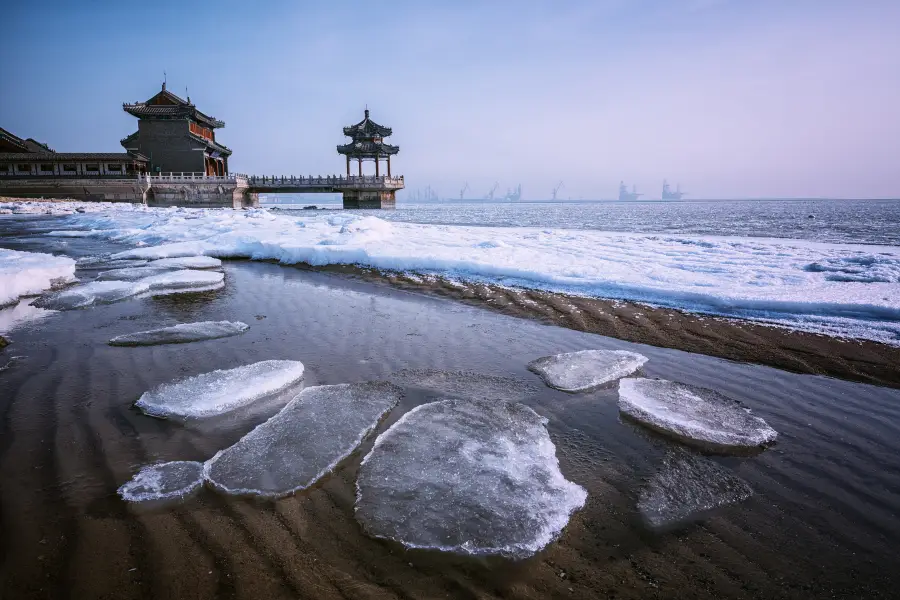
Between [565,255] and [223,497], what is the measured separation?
9.53 meters

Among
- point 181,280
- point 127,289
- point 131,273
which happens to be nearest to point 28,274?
point 127,289

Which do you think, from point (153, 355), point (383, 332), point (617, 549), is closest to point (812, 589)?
point (617, 549)

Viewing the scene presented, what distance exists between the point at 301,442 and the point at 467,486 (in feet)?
3.67

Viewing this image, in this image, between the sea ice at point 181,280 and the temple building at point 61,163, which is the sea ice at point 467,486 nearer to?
the sea ice at point 181,280

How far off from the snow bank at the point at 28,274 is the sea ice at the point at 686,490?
326 inches

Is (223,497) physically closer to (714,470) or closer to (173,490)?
(173,490)

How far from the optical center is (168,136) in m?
42.6

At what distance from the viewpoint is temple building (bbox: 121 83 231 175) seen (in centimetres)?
4166

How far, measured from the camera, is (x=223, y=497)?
2307 millimetres

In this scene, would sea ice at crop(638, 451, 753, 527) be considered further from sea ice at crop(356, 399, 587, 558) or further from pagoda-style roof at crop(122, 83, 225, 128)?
pagoda-style roof at crop(122, 83, 225, 128)

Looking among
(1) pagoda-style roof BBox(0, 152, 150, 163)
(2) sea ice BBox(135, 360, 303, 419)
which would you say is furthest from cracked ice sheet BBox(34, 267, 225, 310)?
(1) pagoda-style roof BBox(0, 152, 150, 163)

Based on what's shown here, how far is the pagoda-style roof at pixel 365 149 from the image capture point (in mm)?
48281

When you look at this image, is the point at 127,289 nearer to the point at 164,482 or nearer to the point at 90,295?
the point at 90,295

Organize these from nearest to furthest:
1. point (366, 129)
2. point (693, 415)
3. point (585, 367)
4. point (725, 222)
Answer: point (693, 415), point (585, 367), point (725, 222), point (366, 129)
